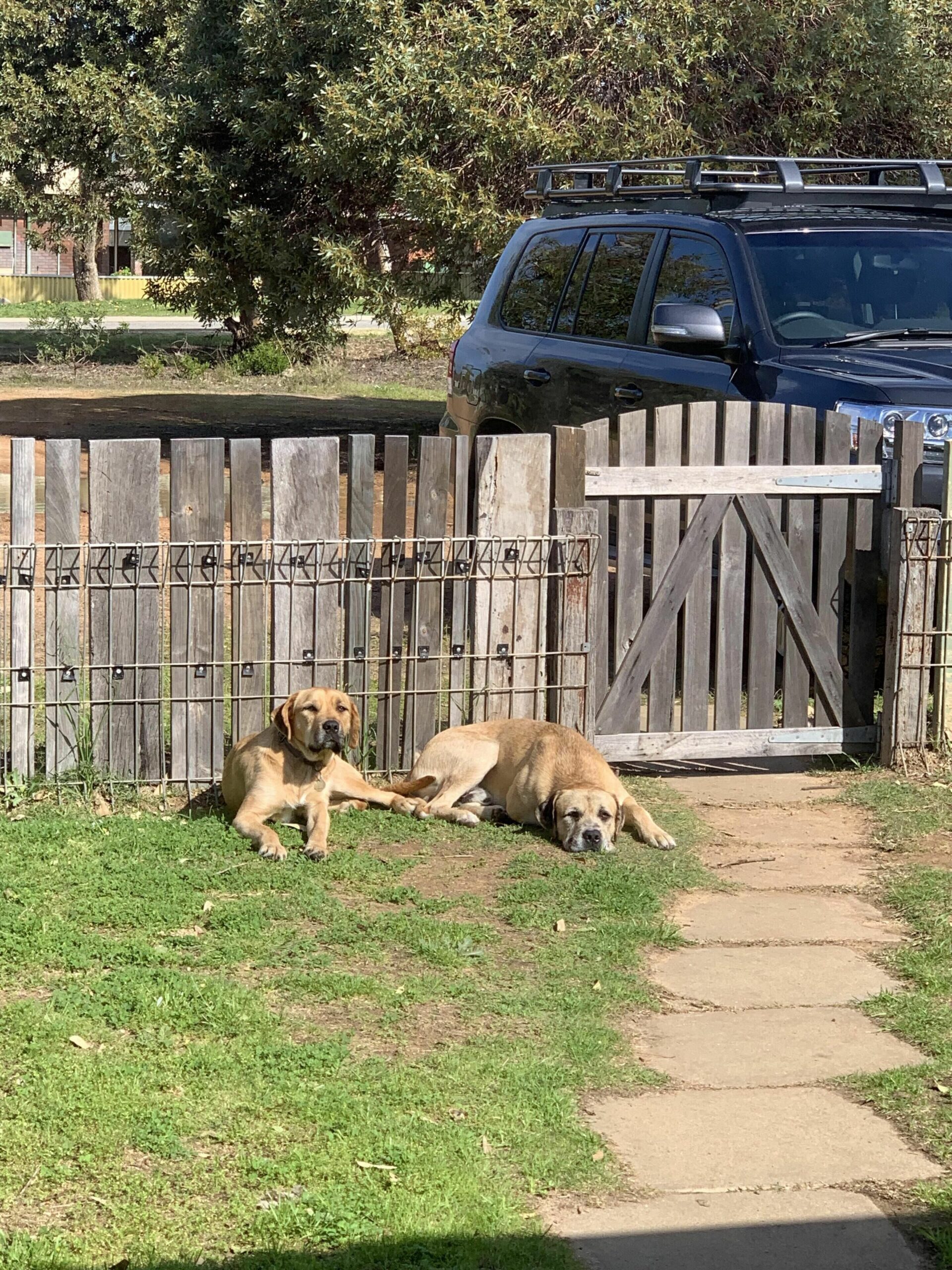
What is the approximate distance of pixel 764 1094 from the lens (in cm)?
407

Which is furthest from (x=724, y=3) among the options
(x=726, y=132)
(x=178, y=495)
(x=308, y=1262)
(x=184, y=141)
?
(x=308, y=1262)

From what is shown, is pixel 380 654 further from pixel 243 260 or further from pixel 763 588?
pixel 243 260

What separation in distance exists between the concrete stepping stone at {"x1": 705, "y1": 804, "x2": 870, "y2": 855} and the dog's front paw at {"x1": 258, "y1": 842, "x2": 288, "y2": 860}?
71.5 inches

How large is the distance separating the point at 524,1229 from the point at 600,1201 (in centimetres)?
23

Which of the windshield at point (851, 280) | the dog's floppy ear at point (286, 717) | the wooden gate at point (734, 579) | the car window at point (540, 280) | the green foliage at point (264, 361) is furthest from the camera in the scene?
the green foliage at point (264, 361)

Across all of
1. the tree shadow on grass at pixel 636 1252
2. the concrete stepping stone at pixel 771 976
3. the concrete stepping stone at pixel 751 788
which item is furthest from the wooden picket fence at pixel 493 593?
the tree shadow on grass at pixel 636 1252

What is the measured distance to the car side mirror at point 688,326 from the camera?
7.88 meters

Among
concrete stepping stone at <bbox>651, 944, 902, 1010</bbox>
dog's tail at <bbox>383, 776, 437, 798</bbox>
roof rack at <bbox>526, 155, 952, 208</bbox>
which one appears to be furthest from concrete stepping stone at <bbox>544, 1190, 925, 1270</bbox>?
roof rack at <bbox>526, 155, 952, 208</bbox>

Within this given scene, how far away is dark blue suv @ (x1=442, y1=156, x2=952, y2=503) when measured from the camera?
25.6ft

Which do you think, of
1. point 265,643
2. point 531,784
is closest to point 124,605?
point 265,643

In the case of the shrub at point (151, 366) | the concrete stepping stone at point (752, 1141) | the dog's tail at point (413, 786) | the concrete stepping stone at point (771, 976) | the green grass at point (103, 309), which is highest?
the green grass at point (103, 309)

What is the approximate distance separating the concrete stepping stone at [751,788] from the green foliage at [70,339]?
21.4m

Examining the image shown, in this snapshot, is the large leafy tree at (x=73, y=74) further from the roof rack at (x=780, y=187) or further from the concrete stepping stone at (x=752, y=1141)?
the concrete stepping stone at (x=752, y=1141)

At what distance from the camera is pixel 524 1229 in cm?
332
